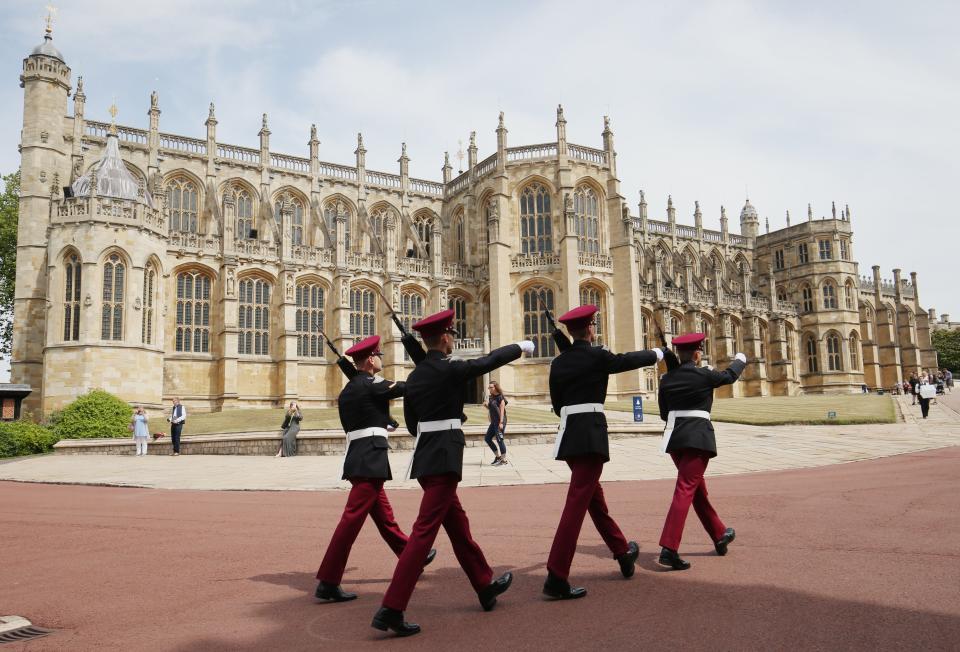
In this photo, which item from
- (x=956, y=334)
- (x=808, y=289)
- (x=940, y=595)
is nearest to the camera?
(x=940, y=595)

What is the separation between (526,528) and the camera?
827 centimetres

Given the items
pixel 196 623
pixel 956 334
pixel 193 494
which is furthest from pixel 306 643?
pixel 956 334

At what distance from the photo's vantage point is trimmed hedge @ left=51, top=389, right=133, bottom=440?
83.4ft

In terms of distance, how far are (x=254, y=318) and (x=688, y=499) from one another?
33.0 meters

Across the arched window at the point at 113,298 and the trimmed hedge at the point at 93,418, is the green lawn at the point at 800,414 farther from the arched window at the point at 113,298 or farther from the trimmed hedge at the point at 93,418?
the arched window at the point at 113,298

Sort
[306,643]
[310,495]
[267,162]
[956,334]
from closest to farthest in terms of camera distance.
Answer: [306,643] < [310,495] < [267,162] < [956,334]

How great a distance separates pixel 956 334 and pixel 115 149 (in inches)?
3253

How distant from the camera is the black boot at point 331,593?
5473 mm

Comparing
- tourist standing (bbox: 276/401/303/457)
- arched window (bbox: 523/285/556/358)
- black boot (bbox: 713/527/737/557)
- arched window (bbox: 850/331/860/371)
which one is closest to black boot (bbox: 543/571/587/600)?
black boot (bbox: 713/527/737/557)

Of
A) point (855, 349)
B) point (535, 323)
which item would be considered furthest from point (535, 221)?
point (855, 349)

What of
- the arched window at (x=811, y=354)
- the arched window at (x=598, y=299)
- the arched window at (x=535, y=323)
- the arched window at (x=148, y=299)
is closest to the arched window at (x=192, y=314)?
the arched window at (x=148, y=299)

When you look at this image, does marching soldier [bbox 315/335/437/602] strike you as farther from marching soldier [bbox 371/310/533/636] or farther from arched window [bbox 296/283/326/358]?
arched window [bbox 296/283/326/358]

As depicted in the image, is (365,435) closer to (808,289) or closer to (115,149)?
(115,149)

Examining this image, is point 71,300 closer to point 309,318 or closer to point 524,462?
point 309,318
